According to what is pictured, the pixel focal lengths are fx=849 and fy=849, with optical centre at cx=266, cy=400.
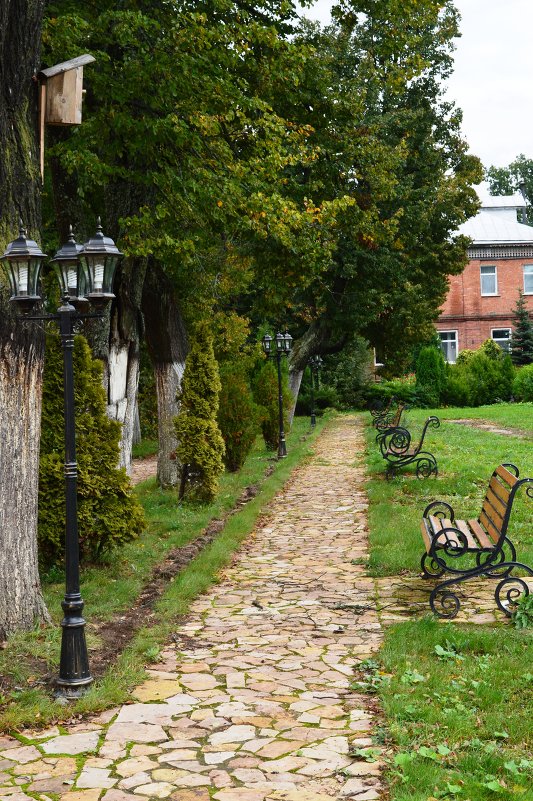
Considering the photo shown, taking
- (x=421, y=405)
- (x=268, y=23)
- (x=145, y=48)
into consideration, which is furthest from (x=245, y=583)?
(x=421, y=405)

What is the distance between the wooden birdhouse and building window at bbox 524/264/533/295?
4460 centimetres

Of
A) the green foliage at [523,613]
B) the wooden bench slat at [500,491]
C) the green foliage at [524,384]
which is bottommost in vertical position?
the green foliage at [523,613]

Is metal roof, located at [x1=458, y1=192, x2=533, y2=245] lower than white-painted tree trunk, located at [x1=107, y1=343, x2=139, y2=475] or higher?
higher

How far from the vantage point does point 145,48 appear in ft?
34.2

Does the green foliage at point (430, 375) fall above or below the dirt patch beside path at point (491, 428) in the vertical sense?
above

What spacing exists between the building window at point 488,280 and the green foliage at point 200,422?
125 feet

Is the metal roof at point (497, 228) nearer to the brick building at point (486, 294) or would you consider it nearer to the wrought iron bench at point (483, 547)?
the brick building at point (486, 294)

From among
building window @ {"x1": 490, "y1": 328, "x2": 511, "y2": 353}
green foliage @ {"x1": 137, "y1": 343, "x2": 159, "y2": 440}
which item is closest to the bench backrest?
green foliage @ {"x1": 137, "y1": 343, "x2": 159, "y2": 440}

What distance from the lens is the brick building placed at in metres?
48.1

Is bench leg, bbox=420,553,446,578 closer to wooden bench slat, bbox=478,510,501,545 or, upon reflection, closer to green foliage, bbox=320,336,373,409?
wooden bench slat, bbox=478,510,501,545

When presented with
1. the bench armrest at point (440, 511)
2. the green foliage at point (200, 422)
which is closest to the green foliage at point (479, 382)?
the green foliage at point (200, 422)

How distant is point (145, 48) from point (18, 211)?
4.55 meters

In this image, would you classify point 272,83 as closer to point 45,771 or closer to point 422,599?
point 422,599

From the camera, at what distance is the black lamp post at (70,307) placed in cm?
574
